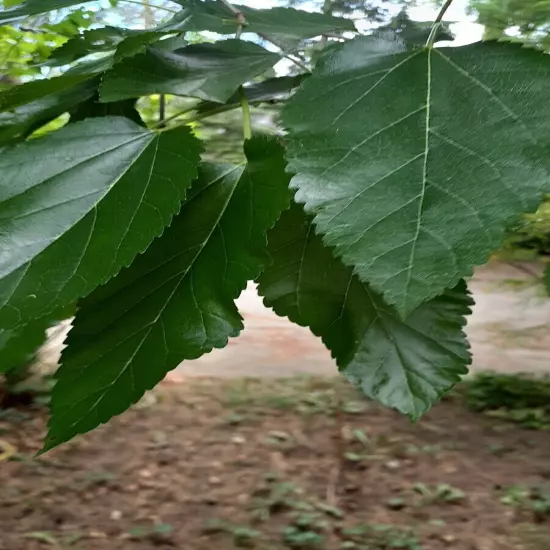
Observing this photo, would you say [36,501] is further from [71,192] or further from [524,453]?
[71,192]

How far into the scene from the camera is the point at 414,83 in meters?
0.20

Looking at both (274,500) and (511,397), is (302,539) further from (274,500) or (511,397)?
(511,397)

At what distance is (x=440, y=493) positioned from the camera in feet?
6.61

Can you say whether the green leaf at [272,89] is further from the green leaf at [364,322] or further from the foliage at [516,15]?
the foliage at [516,15]

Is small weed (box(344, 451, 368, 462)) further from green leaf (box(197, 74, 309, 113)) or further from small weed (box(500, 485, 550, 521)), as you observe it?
green leaf (box(197, 74, 309, 113))

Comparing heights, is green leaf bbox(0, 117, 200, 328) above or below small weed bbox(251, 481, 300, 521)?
above

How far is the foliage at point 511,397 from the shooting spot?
2.52 metres

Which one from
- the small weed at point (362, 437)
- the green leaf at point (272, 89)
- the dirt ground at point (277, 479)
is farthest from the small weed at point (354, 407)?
the green leaf at point (272, 89)

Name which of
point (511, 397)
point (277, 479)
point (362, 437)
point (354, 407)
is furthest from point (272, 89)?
point (511, 397)

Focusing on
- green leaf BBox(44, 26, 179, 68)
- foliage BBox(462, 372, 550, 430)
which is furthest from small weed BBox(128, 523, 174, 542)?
green leaf BBox(44, 26, 179, 68)

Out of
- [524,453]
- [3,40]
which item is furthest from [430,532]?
[3,40]

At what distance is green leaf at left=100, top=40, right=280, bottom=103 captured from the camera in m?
0.24

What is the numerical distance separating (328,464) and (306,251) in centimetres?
203

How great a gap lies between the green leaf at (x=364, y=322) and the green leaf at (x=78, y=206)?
6 centimetres
